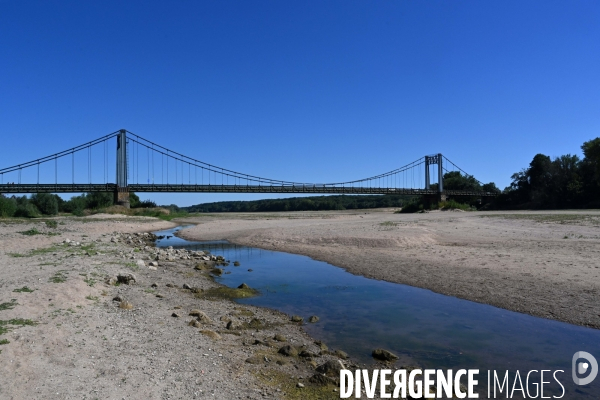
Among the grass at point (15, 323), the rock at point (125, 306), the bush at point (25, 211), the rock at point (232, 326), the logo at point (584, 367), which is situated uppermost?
the bush at point (25, 211)

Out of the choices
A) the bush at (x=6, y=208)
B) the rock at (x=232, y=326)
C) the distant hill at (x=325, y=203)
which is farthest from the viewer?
the distant hill at (x=325, y=203)

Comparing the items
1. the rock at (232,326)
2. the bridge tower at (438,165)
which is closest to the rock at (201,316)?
the rock at (232,326)

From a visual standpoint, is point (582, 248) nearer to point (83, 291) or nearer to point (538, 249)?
point (538, 249)

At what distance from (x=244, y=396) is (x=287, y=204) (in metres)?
125

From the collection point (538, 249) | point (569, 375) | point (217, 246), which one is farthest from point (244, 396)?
point (217, 246)

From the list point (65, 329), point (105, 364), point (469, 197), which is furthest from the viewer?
point (469, 197)

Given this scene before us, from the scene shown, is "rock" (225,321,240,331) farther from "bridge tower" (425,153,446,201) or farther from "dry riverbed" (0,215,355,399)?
"bridge tower" (425,153,446,201)

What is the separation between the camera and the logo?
627 cm

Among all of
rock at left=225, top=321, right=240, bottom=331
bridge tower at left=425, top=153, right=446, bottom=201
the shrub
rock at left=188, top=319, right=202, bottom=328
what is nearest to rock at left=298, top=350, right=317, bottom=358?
rock at left=225, top=321, right=240, bottom=331

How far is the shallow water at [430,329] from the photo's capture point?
276 inches

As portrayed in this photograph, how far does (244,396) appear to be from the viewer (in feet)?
16.8

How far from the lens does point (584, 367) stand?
675cm

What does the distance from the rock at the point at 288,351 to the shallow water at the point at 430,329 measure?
41.7 inches

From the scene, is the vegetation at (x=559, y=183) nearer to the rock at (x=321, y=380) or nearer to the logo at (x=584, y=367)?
the logo at (x=584, y=367)
